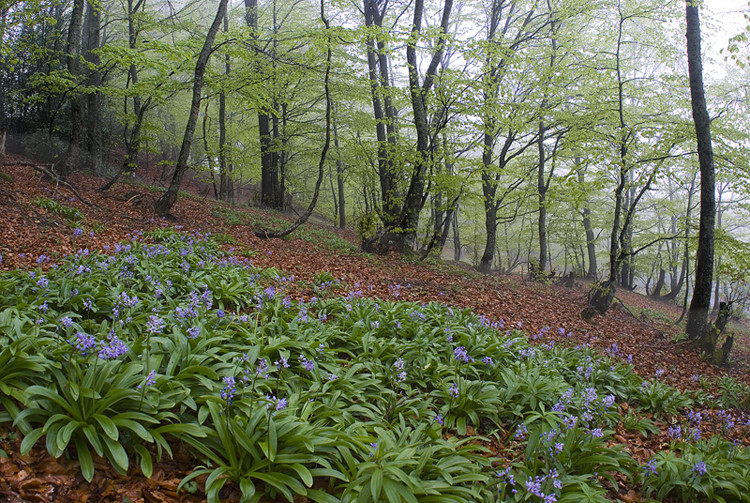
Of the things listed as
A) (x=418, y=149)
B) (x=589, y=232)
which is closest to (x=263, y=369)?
(x=418, y=149)

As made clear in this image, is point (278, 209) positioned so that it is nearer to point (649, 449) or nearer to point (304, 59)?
point (304, 59)

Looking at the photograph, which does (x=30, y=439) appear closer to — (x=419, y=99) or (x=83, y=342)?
(x=83, y=342)

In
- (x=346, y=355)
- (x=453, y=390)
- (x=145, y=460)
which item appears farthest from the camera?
(x=346, y=355)

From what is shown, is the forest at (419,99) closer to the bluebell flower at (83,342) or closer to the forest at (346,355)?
the forest at (346,355)

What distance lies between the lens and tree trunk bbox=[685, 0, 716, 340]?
7.47m

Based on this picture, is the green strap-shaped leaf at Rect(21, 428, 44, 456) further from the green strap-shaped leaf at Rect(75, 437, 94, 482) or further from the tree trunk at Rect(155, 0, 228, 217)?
the tree trunk at Rect(155, 0, 228, 217)

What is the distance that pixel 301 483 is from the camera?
2346 millimetres

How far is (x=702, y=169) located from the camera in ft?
24.6

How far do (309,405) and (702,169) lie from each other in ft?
28.1

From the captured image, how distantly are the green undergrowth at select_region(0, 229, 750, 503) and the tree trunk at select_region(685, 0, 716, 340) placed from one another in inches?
151

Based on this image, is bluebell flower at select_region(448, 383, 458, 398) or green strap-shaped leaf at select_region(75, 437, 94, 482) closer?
green strap-shaped leaf at select_region(75, 437, 94, 482)

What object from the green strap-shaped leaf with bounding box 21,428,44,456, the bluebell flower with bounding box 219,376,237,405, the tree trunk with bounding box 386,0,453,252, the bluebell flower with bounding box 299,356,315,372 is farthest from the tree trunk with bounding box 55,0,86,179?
the bluebell flower with bounding box 219,376,237,405

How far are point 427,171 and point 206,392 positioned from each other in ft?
28.7

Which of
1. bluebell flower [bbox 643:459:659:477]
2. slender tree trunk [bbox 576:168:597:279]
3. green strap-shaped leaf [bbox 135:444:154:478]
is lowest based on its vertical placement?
bluebell flower [bbox 643:459:659:477]
